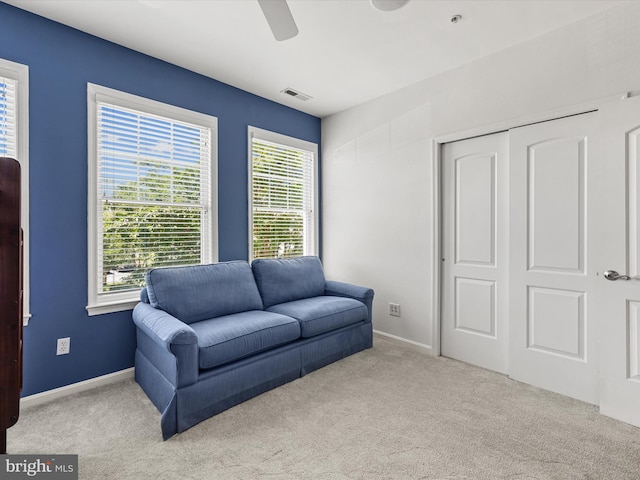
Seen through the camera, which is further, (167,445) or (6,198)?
(167,445)

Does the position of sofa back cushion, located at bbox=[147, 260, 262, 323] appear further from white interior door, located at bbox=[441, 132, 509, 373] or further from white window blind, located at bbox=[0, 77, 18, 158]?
white interior door, located at bbox=[441, 132, 509, 373]

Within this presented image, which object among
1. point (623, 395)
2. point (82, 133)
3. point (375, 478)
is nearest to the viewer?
point (375, 478)

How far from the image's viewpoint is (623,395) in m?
2.10

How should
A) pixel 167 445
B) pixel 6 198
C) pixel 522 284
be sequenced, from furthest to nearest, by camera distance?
1. pixel 522 284
2. pixel 167 445
3. pixel 6 198

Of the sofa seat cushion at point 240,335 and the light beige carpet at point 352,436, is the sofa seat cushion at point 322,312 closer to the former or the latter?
the sofa seat cushion at point 240,335

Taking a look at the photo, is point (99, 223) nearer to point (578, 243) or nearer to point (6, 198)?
point (6, 198)

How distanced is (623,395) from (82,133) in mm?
4140

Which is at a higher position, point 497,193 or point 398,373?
point 497,193

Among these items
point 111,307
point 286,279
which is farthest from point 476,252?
point 111,307

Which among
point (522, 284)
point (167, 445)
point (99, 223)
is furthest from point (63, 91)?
point (522, 284)

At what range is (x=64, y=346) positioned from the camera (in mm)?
2436

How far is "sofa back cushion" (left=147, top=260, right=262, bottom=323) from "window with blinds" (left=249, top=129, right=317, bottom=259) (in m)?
0.65

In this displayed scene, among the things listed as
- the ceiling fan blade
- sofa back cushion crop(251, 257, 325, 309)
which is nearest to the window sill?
sofa back cushion crop(251, 257, 325, 309)

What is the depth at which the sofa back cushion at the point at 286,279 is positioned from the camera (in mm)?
3242
